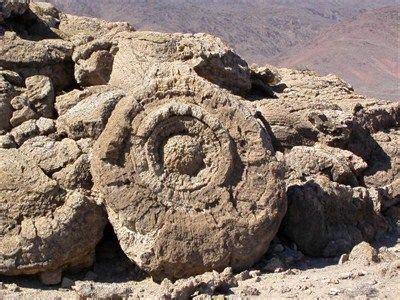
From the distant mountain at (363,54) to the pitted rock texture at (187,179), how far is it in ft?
132

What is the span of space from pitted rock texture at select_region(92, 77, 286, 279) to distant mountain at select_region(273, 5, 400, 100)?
40.4 metres

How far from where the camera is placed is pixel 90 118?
8.97m

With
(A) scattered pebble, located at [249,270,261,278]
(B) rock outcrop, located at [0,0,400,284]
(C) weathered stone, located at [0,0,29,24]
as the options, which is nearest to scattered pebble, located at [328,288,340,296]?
(A) scattered pebble, located at [249,270,261,278]

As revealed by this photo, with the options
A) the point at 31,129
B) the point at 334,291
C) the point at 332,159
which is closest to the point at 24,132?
the point at 31,129

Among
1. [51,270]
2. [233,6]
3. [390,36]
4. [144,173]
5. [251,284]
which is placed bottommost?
[233,6]

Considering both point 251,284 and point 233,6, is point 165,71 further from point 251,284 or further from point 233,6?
point 233,6

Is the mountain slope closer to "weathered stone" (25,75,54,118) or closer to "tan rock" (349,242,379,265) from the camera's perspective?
"weathered stone" (25,75,54,118)

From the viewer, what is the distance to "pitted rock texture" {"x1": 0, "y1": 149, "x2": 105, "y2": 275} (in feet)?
26.4

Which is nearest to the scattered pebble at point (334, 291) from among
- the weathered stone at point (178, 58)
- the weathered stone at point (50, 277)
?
the weathered stone at point (50, 277)

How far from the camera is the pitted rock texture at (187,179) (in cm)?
818

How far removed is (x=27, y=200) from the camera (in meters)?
8.23

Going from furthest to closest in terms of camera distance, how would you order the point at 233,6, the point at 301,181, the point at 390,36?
the point at 233,6 → the point at 390,36 → the point at 301,181

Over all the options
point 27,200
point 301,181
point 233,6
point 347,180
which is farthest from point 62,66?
point 233,6

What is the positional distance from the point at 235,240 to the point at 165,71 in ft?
8.27
